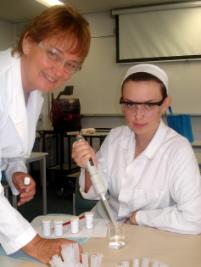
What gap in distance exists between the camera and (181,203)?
1.35 meters

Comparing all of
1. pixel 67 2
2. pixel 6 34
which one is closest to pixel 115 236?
pixel 67 2

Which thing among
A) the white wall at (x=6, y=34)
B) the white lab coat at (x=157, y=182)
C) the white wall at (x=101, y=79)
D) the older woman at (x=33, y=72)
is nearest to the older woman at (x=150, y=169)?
the white lab coat at (x=157, y=182)

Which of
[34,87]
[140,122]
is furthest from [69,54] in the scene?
[140,122]

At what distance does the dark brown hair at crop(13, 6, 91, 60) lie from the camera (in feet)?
3.51

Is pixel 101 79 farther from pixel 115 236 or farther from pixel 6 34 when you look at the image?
pixel 115 236

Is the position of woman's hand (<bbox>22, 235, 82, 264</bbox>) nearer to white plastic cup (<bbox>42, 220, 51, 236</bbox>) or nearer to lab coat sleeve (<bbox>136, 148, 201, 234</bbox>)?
white plastic cup (<bbox>42, 220, 51, 236</bbox>)

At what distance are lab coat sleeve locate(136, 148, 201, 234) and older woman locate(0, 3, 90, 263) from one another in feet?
1.43

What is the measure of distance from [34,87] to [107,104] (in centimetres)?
471

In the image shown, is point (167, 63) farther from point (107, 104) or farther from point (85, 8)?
point (85, 8)

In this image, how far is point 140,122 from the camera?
4.95ft

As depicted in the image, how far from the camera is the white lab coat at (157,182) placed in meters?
1.33

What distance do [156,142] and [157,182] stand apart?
17cm

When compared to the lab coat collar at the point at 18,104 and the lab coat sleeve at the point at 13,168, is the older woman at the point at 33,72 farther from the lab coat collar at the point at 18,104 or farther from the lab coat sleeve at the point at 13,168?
the lab coat sleeve at the point at 13,168

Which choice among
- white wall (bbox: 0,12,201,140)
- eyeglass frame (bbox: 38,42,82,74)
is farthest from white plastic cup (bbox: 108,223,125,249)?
white wall (bbox: 0,12,201,140)
